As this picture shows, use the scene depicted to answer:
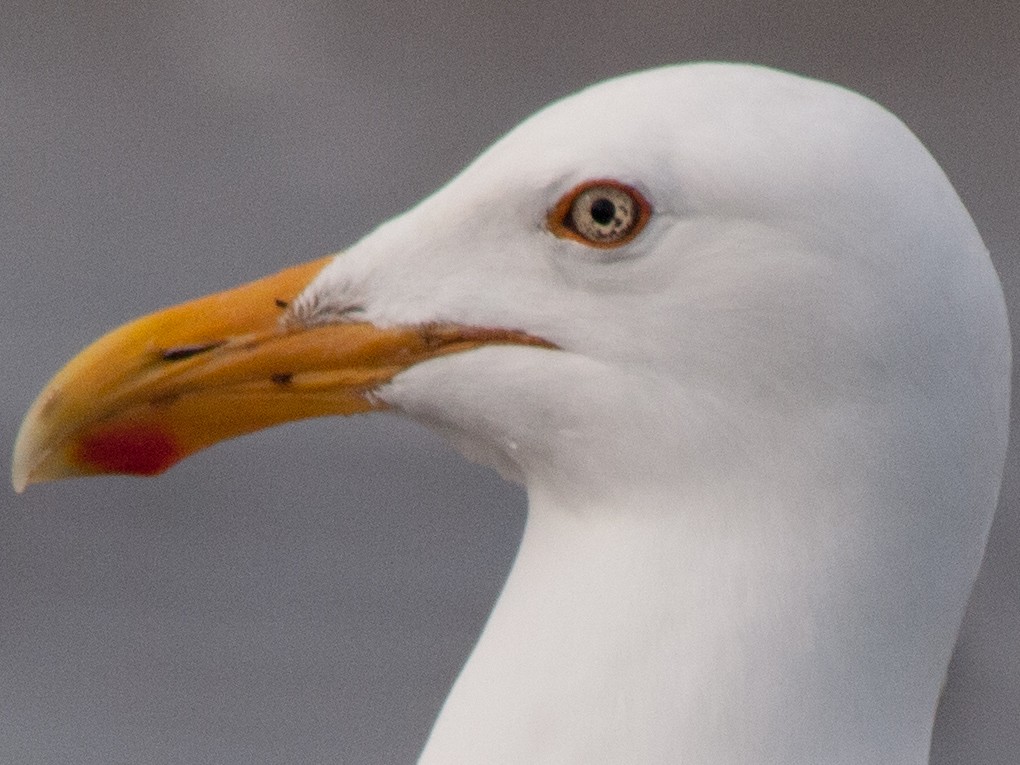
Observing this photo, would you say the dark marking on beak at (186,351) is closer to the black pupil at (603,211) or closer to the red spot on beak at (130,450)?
the red spot on beak at (130,450)

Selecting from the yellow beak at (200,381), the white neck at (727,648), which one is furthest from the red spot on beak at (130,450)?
the white neck at (727,648)

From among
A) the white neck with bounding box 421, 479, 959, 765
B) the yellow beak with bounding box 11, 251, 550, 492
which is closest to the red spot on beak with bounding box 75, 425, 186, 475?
the yellow beak with bounding box 11, 251, 550, 492

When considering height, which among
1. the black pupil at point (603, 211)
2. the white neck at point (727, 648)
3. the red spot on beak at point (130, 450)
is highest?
the black pupil at point (603, 211)

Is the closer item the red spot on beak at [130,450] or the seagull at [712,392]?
the seagull at [712,392]

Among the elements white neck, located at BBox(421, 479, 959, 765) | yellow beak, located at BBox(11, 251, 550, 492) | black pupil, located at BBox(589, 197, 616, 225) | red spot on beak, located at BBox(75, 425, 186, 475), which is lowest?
white neck, located at BBox(421, 479, 959, 765)

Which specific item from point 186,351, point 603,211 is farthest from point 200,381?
point 603,211

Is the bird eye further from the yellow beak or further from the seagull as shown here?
the yellow beak

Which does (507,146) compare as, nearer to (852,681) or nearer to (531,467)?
(531,467)
